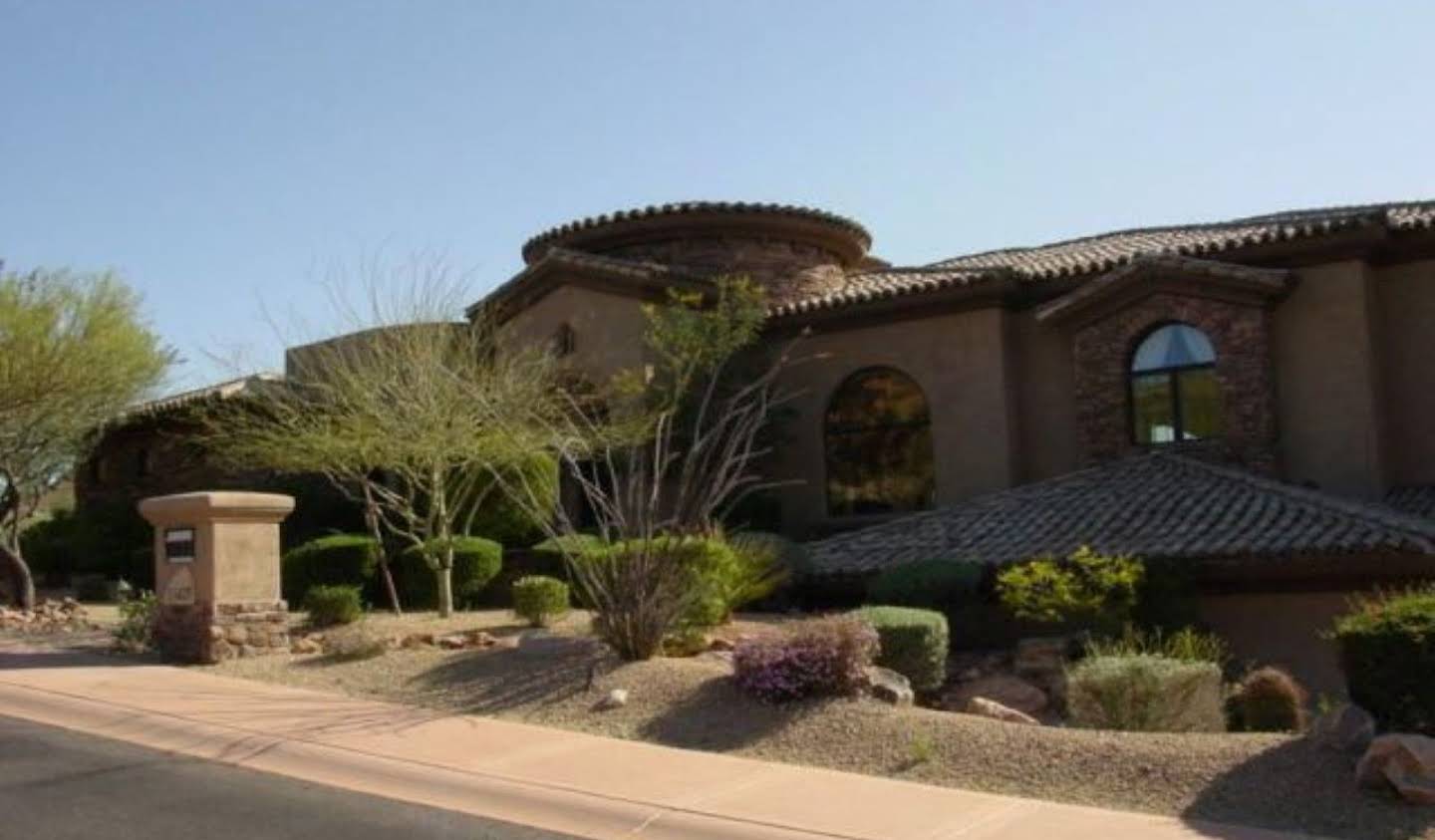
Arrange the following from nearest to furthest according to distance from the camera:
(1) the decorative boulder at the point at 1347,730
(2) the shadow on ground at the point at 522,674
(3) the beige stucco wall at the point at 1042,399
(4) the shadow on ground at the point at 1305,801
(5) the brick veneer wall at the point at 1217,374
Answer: (4) the shadow on ground at the point at 1305,801, (1) the decorative boulder at the point at 1347,730, (2) the shadow on ground at the point at 522,674, (5) the brick veneer wall at the point at 1217,374, (3) the beige stucco wall at the point at 1042,399

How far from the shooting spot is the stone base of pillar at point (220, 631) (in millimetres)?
15520

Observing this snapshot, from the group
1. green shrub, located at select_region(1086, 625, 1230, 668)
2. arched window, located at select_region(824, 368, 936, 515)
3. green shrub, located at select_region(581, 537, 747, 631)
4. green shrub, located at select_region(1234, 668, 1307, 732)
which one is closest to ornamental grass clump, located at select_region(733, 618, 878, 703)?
green shrub, located at select_region(581, 537, 747, 631)

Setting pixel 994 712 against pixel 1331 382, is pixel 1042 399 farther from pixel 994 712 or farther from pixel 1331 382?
pixel 994 712

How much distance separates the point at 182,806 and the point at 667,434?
36.6ft

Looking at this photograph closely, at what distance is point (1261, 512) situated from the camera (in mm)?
18375

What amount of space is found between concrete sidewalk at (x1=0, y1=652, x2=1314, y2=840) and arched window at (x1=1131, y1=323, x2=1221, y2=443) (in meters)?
Result: 13.7

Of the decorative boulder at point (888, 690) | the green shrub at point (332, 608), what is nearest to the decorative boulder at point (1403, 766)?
the decorative boulder at point (888, 690)

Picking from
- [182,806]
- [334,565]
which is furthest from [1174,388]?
[182,806]

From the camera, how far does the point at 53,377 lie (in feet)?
76.1

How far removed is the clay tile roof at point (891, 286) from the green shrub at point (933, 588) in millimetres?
7145

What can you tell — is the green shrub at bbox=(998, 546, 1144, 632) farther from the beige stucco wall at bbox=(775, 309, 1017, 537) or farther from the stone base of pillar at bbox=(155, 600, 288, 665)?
the stone base of pillar at bbox=(155, 600, 288, 665)

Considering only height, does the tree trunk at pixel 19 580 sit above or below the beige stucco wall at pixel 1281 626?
above

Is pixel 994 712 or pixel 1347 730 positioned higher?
pixel 1347 730

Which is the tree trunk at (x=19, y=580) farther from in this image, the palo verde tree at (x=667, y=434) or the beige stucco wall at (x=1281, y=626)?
the beige stucco wall at (x=1281, y=626)
